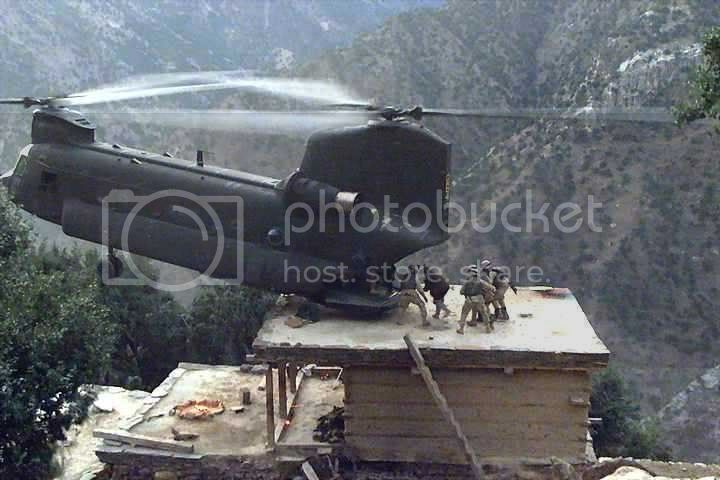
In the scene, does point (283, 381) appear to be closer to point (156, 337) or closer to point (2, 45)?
point (156, 337)

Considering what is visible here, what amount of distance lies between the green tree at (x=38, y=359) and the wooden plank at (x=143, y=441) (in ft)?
2.17

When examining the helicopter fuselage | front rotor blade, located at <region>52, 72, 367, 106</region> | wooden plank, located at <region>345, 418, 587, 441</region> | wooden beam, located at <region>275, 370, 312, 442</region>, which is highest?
front rotor blade, located at <region>52, 72, 367, 106</region>

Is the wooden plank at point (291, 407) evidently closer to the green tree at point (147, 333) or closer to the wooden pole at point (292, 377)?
the wooden pole at point (292, 377)

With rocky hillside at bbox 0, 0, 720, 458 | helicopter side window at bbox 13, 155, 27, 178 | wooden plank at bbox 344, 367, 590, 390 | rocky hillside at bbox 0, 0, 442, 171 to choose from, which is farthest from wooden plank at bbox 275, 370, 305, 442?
rocky hillside at bbox 0, 0, 442, 171

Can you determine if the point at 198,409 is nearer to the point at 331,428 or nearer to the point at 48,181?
the point at 331,428

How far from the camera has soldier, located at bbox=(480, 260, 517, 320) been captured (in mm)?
12953

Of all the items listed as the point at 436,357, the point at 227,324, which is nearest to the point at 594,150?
the point at 227,324

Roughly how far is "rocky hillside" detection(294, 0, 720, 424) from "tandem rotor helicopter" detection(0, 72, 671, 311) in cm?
2330

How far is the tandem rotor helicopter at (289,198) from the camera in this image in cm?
1312

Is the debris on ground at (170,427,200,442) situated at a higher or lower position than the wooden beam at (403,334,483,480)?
lower

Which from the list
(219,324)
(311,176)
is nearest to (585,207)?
(219,324)

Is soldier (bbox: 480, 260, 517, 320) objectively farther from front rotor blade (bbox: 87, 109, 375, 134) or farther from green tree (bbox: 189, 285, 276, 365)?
green tree (bbox: 189, 285, 276, 365)

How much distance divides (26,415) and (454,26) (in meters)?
43.4

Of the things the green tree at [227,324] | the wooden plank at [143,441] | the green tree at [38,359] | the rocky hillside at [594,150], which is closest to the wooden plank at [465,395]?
the wooden plank at [143,441]
